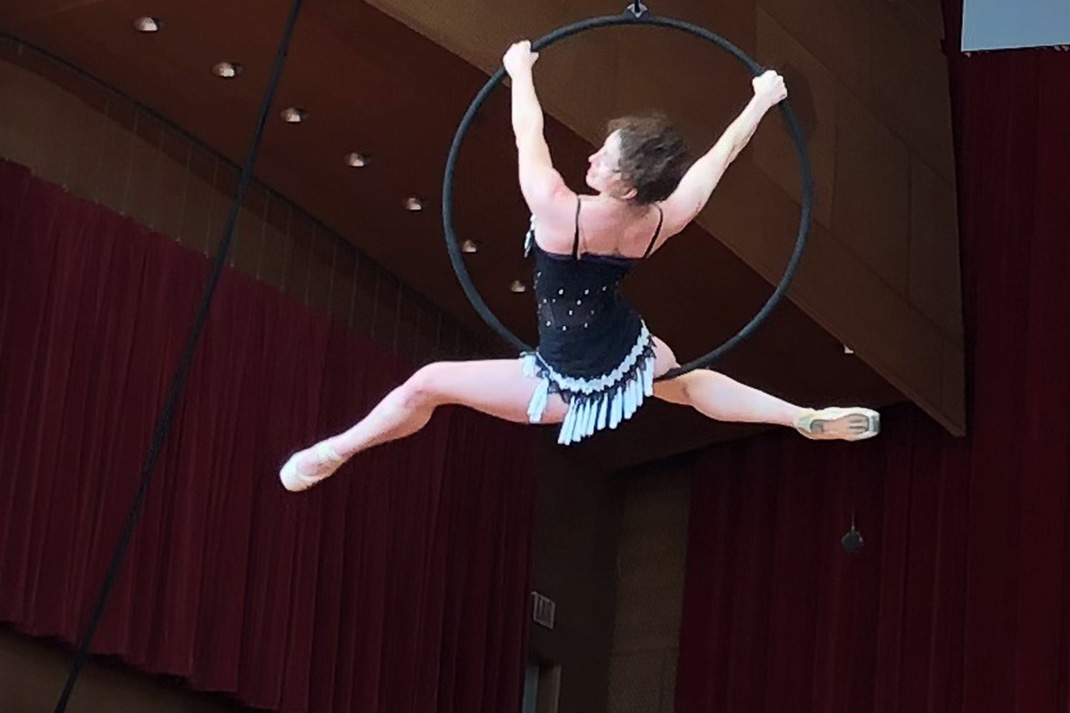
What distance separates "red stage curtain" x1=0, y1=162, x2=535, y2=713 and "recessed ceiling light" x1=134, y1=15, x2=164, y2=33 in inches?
30.3

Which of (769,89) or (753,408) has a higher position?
(769,89)

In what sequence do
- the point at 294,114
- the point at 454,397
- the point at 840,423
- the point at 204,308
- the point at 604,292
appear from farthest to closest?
1. the point at 294,114
2. the point at 204,308
3. the point at 454,397
4. the point at 604,292
5. the point at 840,423

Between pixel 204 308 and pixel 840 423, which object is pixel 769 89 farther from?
pixel 204 308

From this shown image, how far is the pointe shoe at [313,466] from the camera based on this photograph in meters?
5.90

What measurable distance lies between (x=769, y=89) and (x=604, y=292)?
27.0 inches

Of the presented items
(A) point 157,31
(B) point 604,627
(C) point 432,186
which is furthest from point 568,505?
(A) point 157,31

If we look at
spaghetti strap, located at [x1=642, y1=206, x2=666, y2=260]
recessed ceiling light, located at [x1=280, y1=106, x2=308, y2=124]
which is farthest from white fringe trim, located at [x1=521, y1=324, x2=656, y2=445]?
recessed ceiling light, located at [x1=280, y1=106, x2=308, y2=124]

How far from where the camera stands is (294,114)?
9.10m

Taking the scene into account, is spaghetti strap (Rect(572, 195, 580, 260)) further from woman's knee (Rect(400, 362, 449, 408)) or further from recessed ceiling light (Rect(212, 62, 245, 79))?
recessed ceiling light (Rect(212, 62, 245, 79))

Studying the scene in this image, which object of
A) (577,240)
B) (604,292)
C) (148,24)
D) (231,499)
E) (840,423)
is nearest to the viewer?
(840,423)

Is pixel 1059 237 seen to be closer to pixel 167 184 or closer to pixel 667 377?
pixel 167 184

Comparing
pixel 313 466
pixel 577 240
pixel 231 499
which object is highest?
pixel 577 240

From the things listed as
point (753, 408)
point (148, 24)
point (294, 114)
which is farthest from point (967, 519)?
point (753, 408)

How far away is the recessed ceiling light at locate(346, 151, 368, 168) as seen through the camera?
30.8 feet
